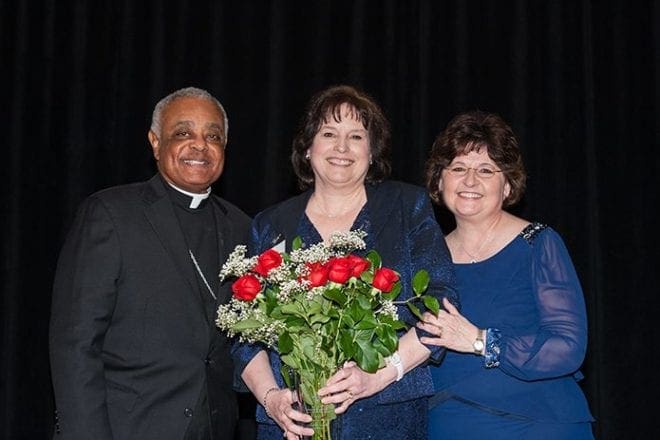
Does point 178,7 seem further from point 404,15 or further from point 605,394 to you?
point 605,394

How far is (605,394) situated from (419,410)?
2315mm

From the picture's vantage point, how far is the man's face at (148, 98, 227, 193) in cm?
322

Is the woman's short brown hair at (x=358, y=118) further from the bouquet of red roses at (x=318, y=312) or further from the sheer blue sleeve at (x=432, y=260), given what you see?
the bouquet of red roses at (x=318, y=312)

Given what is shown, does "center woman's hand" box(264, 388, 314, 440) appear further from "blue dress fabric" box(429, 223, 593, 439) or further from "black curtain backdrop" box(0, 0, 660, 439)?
"black curtain backdrop" box(0, 0, 660, 439)

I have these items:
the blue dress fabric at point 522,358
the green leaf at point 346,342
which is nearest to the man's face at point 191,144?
the blue dress fabric at point 522,358

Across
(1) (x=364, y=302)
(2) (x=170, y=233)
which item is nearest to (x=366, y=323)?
(1) (x=364, y=302)

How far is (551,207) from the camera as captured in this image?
483cm

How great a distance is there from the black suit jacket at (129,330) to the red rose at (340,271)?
0.97 meters

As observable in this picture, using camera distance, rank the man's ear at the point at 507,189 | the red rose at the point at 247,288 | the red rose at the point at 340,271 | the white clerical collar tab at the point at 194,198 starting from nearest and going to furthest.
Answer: the red rose at the point at 340,271 → the red rose at the point at 247,288 → the man's ear at the point at 507,189 → the white clerical collar tab at the point at 194,198

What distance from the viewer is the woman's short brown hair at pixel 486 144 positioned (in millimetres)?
3105

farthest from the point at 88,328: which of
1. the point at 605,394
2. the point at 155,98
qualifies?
the point at 605,394

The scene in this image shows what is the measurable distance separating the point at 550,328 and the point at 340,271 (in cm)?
101

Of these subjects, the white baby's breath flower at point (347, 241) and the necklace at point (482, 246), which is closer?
the white baby's breath flower at point (347, 241)

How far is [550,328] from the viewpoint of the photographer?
2887mm
